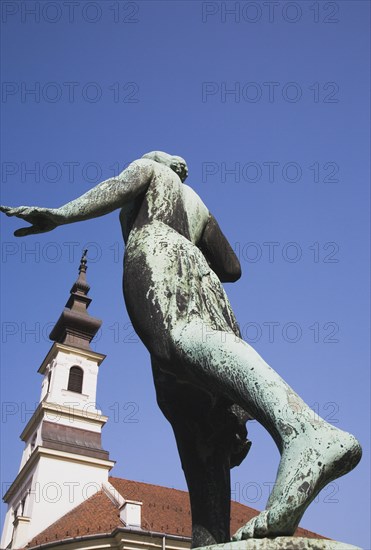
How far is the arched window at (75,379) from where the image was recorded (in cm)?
3576

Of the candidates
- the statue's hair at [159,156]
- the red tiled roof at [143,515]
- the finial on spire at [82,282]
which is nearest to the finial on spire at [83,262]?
the finial on spire at [82,282]

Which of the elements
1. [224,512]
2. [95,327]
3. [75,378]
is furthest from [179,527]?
[224,512]

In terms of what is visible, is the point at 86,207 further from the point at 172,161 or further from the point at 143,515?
the point at 143,515

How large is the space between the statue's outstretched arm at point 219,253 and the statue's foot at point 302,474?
1633 mm

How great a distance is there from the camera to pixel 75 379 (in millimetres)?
36219

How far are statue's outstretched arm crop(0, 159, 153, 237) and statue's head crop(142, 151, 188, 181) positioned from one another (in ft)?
1.52

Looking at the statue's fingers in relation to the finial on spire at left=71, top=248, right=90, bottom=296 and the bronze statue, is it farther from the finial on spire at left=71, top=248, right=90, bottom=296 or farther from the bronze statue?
the finial on spire at left=71, top=248, right=90, bottom=296

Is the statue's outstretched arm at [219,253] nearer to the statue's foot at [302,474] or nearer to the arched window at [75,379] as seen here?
the statue's foot at [302,474]

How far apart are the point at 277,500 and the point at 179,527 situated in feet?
84.4

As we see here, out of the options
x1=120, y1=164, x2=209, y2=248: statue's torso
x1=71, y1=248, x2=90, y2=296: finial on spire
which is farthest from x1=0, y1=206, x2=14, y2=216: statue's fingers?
x1=71, y1=248, x2=90, y2=296: finial on spire

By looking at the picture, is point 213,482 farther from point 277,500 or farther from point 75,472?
point 75,472

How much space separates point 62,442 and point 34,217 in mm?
30914

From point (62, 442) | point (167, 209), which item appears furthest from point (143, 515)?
point (167, 209)

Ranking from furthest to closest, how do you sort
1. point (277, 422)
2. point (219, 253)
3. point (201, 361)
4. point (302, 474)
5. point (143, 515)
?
1. point (143, 515)
2. point (219, 253)
3. point (201, 361)
4. point (277, 422)
5. point (302, 474)
